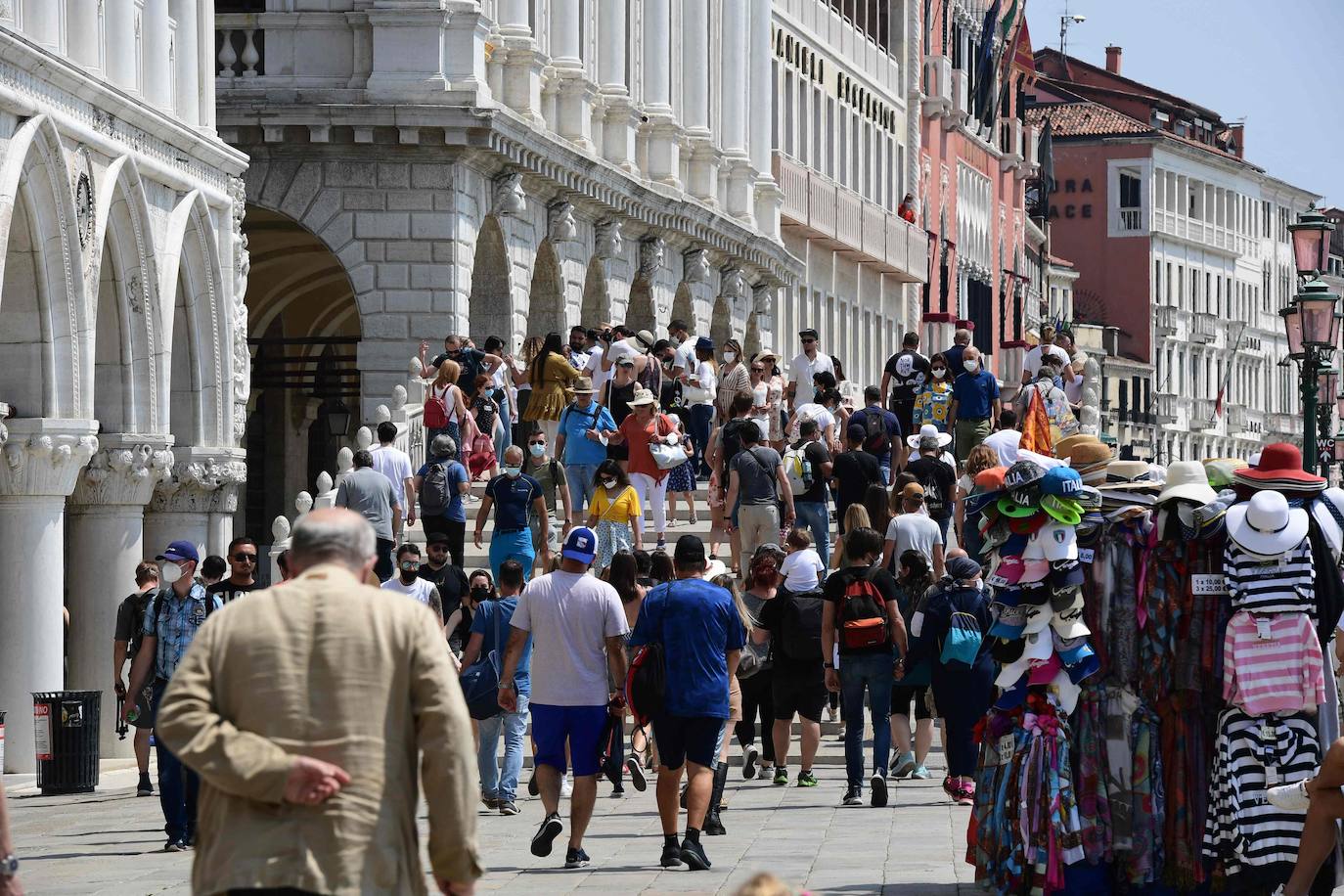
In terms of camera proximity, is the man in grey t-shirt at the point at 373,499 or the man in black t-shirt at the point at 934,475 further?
the man in black t-shirt at the point at 934,475

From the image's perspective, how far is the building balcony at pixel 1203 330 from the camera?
115 metres

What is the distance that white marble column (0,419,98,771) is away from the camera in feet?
71.1

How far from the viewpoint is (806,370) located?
3253cm

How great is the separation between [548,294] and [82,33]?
1431 centimetres

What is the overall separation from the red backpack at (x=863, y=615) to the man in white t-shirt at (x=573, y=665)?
3023 millimetres

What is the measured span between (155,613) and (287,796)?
29.6 feet

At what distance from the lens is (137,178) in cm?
2398

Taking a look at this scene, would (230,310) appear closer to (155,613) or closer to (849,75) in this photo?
(155,613)

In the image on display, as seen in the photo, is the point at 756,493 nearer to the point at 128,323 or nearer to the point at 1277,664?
the point at 128,323

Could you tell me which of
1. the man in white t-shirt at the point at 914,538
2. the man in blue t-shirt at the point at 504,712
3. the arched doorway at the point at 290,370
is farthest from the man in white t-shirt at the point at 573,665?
the arched doorway at the point at 290,370

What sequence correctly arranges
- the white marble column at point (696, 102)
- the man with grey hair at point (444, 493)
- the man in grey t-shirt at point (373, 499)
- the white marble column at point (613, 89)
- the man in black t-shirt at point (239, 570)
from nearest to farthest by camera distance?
the man in black t-shirt at point (239, 570), the man in grey t-shirt at point (373, 499), the man with grey hair at point (444, 493), the white marble column at point (613, 89), the white marble column at point (696, 102)

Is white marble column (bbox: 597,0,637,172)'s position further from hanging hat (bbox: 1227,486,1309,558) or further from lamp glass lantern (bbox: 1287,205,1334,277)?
hanging hat (bbox: 1227,486,1309,558)

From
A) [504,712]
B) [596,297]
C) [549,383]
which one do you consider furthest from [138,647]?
[596,297]

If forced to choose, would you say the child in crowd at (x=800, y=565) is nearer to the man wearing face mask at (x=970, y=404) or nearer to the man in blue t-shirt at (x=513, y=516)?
the man in blue t-shirt at (x=513, y=516)
